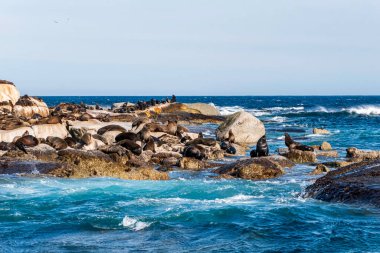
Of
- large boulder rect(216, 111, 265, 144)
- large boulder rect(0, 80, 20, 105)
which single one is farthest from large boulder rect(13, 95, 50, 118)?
large boulder rect(216, 111, 265, 144)

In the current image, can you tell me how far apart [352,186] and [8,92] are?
29080 mm

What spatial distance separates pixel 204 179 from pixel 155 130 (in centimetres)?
1253

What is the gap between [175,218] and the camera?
422 inches

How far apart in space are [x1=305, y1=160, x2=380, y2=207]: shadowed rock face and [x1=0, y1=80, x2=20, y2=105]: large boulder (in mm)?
26597

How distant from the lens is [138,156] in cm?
1998

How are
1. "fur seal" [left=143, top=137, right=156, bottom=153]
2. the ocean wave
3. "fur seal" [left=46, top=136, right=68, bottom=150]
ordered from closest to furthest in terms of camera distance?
the ocean wave
"fur seal" [left=46, top=136, right=68, bottom=150]
"fur seal" [left=143, top=137, right=156, bottom=153]

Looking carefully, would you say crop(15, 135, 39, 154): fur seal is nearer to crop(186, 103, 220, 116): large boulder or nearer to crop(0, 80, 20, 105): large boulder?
crop(0, 80, 20, 105): large boulder

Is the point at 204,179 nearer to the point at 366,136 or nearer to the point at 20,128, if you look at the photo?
the point at 20,128

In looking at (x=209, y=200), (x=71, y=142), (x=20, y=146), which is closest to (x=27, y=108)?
(x=71, y=142)

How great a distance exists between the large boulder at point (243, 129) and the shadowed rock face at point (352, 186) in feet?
55.7

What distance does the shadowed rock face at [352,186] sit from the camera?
1124cm

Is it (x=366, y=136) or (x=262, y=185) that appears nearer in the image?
(x=262, y=185)

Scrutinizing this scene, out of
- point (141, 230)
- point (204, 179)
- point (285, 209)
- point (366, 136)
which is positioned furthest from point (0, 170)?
point (366, 136)

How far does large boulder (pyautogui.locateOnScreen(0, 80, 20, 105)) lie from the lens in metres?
35.5
